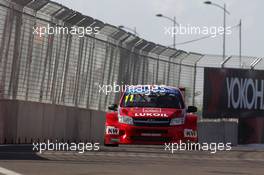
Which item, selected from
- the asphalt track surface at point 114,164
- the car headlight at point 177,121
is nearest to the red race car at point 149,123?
the car headlight at point 177,121

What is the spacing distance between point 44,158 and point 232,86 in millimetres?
24647

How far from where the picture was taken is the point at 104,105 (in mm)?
31984

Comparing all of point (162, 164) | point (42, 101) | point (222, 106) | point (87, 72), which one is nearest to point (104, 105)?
point (87, 72)

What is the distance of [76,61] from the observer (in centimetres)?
2859

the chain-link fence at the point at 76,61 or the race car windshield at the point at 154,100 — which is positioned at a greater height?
the chain-link fence at the point at 76,61

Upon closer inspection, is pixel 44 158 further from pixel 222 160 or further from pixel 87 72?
pixel 87 72

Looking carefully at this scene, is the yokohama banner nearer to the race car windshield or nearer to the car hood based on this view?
the race car windshield

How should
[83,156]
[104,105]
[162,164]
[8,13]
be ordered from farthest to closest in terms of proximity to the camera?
[104,105] → [8,13] → [83,156] → [162,164]

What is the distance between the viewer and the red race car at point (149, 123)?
19.2 meters

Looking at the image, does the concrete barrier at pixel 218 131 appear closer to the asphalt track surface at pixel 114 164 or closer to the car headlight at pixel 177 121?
the car headlight at pixel 177 121

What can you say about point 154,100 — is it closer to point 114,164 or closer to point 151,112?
point 151,112

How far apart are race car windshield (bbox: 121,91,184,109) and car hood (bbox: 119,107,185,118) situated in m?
0.48

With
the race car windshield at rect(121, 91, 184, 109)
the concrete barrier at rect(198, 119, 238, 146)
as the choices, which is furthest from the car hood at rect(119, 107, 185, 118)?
the concrete barrier at rect(198, 119, 238, 146)

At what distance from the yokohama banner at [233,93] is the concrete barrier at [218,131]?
2.69ft
